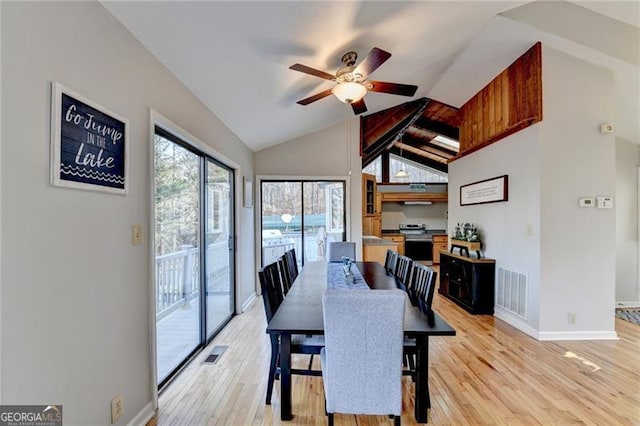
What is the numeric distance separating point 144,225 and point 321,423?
1.70m

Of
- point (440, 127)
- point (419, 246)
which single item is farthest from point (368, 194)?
point (419, 246)

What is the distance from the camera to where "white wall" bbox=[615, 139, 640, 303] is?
4.55m

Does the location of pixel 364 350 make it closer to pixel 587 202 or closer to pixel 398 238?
pixel 587 202

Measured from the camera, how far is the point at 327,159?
5.77 m

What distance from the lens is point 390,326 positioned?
1.69m

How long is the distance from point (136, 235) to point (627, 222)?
6024 mm

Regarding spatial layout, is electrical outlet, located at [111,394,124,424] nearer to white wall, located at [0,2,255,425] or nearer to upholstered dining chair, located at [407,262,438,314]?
white wall, located at [0,2,255,425]

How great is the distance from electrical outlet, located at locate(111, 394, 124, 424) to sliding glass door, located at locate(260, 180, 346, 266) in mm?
4025

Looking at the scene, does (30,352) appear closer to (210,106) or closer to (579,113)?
(210,106)

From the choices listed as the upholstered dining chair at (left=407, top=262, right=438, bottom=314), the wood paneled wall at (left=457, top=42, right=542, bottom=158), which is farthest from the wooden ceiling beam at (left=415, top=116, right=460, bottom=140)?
the upholstered dining chair at (left=407, top=262, right=438, bottom=314)

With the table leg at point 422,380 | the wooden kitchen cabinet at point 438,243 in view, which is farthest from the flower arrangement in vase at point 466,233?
the wooden kitchen cabinet at point 438,243

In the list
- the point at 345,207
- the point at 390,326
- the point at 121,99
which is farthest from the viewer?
the point at 345,207

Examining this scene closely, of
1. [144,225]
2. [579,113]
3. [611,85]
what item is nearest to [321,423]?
[144,225]

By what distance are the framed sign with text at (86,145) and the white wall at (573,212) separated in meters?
3.85
